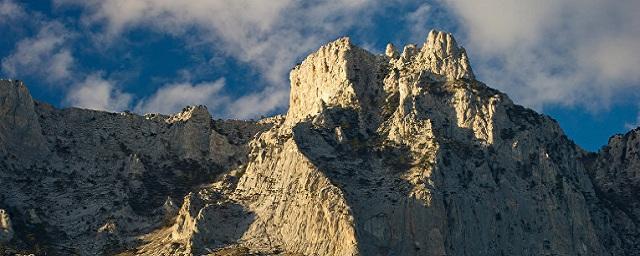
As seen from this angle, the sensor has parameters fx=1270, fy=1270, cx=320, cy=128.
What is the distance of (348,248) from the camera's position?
19962 centimetres
